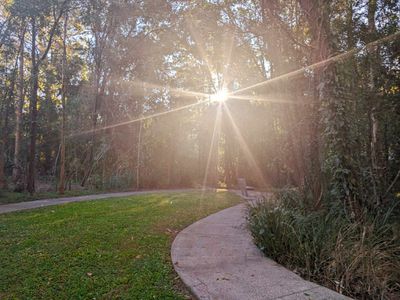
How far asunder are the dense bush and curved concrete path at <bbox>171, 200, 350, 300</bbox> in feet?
0.74

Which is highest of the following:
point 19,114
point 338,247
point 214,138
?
point 19,114

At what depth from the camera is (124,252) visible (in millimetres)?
3861

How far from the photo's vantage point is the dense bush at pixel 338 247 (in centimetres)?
287

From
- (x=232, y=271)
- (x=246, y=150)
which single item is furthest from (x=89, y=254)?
(x=246, y=150)

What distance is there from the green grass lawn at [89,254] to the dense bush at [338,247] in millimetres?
1380

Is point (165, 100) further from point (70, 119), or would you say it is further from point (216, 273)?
point (216, 273)

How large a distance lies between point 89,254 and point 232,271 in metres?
1.83

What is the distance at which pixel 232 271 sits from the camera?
320 centimetres

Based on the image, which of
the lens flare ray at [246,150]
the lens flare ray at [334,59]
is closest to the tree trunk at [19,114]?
the lens flare ray at [334,59]

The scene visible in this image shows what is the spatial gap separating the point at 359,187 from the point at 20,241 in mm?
4967

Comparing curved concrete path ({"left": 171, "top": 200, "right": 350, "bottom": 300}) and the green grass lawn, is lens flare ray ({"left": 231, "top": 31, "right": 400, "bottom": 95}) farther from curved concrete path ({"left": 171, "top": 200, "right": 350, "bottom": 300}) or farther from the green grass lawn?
the green grass lawn

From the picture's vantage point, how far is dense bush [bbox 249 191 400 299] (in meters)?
2.87

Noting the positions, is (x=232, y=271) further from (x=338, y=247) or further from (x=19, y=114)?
(x=19, y=114)

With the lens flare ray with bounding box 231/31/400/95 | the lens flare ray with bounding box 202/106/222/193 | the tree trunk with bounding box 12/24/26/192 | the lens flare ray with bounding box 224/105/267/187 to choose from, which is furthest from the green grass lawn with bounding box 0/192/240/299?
the lens flare ray with bounding box 202/106/222/193
